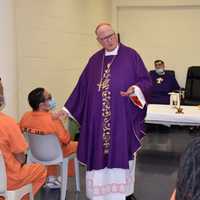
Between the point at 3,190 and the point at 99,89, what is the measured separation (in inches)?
50.1

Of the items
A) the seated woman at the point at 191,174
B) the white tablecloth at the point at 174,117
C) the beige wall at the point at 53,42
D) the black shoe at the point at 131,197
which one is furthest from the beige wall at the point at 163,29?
the seated woman at the point at 191,174

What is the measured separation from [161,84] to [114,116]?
3880 millimetres

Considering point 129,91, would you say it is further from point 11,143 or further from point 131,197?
point 11,143

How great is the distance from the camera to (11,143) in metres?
2.69

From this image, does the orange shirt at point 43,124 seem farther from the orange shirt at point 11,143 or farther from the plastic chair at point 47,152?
the orange shirt at point 11,143

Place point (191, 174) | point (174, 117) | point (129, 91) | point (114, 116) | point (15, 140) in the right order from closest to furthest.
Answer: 1. point (191, 174)
2. point (15, 140)
3. point (129, 91)
4. point (114, 116)
5. point (174, 117)

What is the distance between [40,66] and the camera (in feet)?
16.3

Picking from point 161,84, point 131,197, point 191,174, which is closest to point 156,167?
point 131,197

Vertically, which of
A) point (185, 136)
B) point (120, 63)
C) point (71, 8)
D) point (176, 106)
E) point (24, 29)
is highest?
point (71, 8)

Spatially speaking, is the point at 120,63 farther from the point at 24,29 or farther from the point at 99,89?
the point at 24,29

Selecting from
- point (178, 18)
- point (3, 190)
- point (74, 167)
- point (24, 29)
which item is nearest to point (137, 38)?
point (178, 18)

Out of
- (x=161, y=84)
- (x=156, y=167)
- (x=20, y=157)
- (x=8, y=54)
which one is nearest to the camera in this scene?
(x=20, y=157)

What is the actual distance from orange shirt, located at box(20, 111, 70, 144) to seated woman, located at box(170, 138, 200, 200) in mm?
2367

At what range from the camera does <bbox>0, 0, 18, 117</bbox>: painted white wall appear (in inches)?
159
